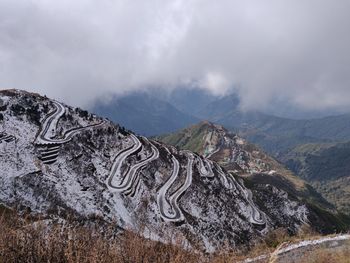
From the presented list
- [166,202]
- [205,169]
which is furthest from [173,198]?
[205,169]

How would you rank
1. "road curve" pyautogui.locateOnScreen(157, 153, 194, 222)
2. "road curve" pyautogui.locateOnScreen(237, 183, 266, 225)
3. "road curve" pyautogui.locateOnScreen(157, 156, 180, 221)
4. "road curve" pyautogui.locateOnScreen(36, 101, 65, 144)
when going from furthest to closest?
1. "road curve" pyautogui.locateOnScreen(237, 183, 266, 225)
2. "road curve" pyautogui.locateOnScreen(36, 101, 65, 144)
3. "road curve" pyautogui.locateOnScreen(157, 153, 194, 222)
4. "road curve" pyautogui.locateOnScreen(157, 156, 180, 221)

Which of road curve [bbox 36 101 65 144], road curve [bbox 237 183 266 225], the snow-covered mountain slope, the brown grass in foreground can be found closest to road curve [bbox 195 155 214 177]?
the snow-covered mountain slope

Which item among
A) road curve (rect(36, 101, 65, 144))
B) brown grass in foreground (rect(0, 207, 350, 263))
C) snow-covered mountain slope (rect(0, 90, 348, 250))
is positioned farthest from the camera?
road curve (rect(36, 101, 65, 144))

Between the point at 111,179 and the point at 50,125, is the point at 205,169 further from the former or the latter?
the point at 50,125

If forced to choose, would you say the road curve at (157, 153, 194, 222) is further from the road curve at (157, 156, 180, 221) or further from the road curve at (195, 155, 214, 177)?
the road curve at (195, 155, 214, 177)

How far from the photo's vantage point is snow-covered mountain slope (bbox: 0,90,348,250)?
269 feet

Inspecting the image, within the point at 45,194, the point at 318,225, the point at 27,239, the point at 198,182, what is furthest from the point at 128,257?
the point at 318,225

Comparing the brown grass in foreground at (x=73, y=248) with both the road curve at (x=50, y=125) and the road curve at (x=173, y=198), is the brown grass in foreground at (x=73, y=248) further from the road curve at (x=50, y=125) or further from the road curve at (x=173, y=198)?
the road curve at (x=50, y=125)

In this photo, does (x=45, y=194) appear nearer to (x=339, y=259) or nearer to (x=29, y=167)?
(x=29, y=167)

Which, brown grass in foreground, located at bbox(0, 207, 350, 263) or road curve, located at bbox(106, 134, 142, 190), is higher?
road curve, located at bbox(106, 134, 142, 190)

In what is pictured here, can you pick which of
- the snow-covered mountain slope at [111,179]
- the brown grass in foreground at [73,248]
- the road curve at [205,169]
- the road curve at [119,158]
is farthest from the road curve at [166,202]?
the brown grass in foreground at [73,248]

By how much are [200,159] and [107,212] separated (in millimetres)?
53825

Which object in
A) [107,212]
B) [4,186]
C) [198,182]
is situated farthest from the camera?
[198,182]

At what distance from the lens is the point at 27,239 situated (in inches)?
462
